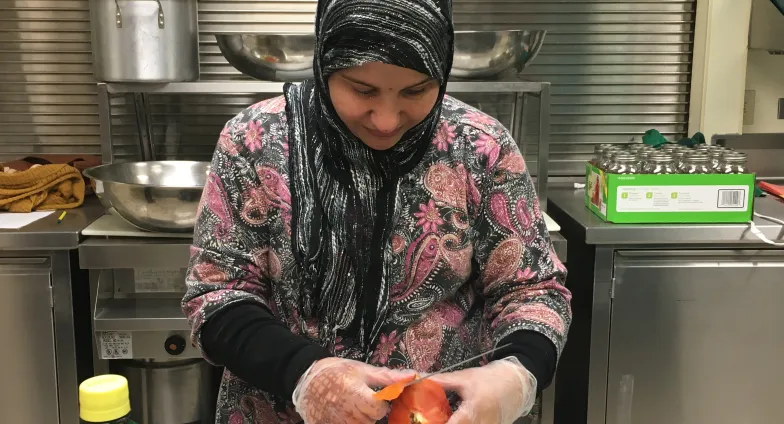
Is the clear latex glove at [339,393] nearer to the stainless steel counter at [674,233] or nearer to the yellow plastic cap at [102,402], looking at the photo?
the yellow plastic cap at [102,402]

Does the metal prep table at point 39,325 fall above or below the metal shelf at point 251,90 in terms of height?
below

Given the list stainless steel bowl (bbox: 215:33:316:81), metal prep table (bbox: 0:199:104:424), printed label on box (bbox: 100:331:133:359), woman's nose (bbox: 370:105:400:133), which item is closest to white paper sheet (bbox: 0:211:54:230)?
metal prep table (bbox: 0:199:104:424)

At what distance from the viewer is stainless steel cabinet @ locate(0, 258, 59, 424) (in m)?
1.84

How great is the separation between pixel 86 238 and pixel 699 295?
5.17ft

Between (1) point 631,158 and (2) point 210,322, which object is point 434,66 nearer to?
(2) point 210,322

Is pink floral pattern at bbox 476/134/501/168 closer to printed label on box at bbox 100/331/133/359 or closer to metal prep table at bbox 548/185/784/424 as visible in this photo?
metal prep table at bbox 548/185/784/424

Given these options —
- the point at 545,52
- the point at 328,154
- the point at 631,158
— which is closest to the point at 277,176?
the point at 328,154

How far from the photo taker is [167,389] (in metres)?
1.97

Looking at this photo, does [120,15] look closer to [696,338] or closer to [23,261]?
[23,261]

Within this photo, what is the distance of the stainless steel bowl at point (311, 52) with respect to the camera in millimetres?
1915

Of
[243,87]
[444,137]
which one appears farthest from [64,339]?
[444,137]

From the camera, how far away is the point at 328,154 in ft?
3.27

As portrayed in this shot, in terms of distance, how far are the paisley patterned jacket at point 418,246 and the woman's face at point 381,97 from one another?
10 cm

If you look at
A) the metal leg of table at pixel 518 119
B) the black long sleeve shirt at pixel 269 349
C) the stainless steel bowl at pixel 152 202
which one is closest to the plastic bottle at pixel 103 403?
the black long sleeve shirt at pixel 269 349
